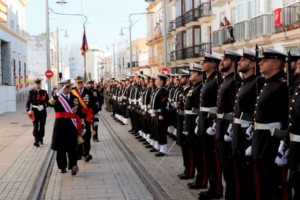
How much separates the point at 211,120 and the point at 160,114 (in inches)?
187

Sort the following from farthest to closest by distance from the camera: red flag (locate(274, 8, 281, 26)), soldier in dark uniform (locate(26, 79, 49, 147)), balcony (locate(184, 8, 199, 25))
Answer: balcony (locate(184, 8, 199, 25)), red flag (locate(274, 8, 281, 26)), soldier in dark uniform (locate(26, 79, 49, 147))

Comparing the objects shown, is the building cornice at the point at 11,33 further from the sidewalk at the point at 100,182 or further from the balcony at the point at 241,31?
the sidewalk at the point at 100,182

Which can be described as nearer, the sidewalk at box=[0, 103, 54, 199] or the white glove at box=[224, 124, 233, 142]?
the white glove at box=[224, 124, 233, 142]

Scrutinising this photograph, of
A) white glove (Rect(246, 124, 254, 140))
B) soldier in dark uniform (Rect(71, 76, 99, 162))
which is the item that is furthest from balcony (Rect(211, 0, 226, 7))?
white glove (Rect(246, 124, 254, 140))

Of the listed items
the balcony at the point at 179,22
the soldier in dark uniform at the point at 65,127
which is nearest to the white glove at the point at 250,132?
the soldier in dark uniform at the point at 65,127

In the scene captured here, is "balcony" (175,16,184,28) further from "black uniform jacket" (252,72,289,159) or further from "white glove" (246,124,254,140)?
"black uniform jacket" (252,72,289,159)

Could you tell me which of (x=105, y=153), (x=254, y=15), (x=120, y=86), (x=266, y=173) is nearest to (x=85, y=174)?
(x=105, y=153)

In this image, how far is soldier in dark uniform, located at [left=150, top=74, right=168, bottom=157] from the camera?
1315cm

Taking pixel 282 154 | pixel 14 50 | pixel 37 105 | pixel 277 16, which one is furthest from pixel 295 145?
pixel 14 50

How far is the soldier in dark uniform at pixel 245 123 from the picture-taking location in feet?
22.5

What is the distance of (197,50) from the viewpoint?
45188 mm

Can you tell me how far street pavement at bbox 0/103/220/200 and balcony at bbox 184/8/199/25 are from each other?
29.6 metres

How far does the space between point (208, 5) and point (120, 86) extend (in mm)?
19614

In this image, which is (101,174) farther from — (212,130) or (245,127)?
(245,127)
